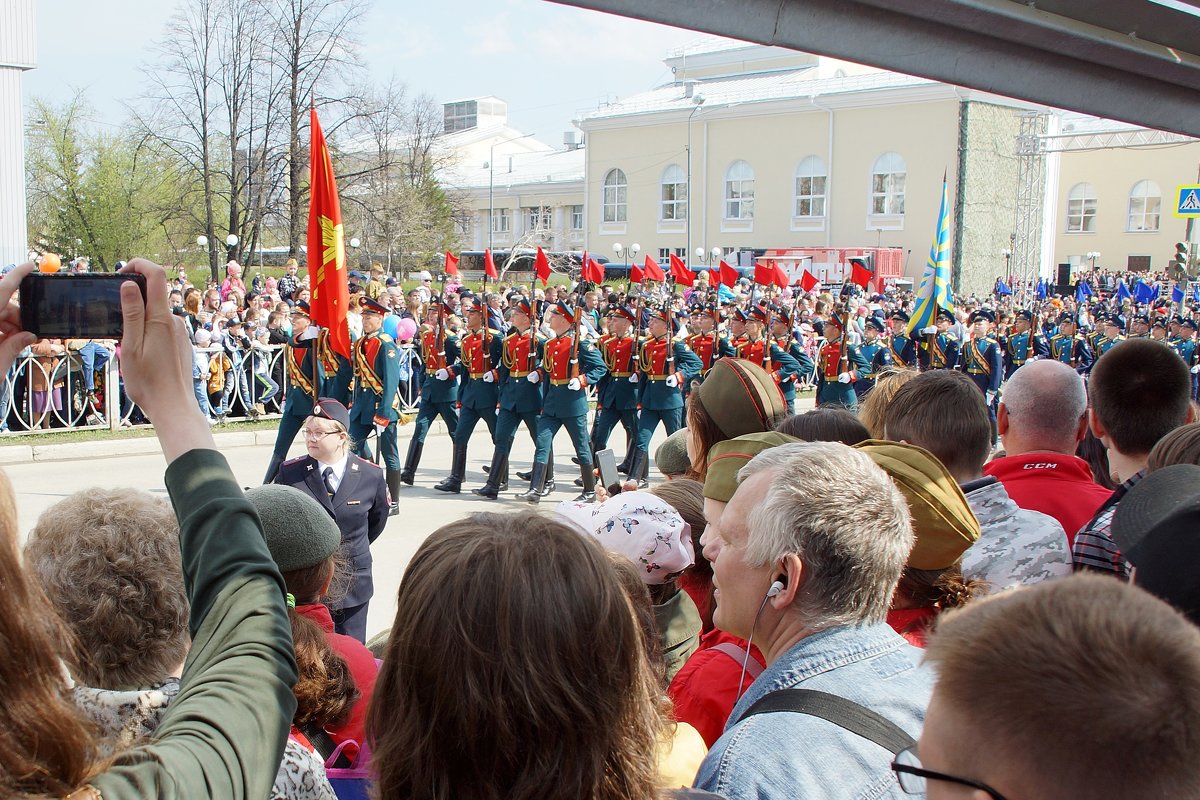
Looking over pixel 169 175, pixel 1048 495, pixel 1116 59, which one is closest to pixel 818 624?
pixel 1048 495

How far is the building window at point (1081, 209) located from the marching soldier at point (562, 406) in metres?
48.5

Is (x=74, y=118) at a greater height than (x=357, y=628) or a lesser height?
greater

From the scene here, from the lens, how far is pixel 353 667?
255cm

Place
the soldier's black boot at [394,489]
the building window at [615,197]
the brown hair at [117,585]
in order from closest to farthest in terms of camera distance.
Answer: the brown hair at [117,585]
the soldier's black boot at [394,489]
the building window at [615,197]

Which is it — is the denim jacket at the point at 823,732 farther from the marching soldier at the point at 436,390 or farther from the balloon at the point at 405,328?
the balloon at the point at 405,328

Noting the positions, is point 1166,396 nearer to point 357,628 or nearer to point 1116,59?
point 1116,59

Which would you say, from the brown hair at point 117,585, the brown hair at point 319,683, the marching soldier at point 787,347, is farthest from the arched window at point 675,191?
the brown hair at point 117,585

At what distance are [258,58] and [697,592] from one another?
27.8 meters

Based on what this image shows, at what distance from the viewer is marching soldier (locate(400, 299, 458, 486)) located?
34.2 ft

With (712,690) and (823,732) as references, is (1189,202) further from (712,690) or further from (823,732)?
(823,732)

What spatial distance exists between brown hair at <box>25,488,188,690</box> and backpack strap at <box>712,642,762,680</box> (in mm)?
1072

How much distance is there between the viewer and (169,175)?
30422mm

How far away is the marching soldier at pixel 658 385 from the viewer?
10.6m

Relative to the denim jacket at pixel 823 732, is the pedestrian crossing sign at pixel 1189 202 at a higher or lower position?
higher
